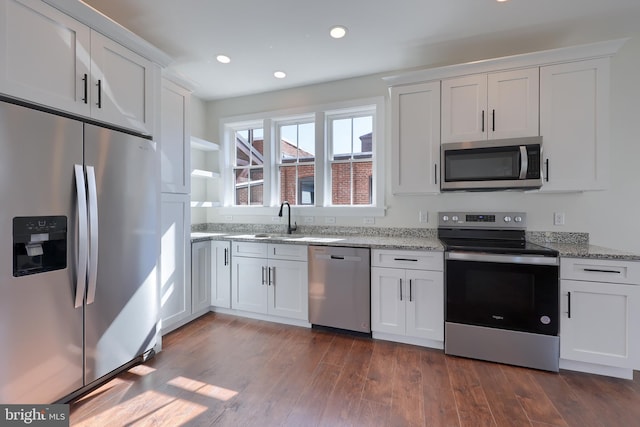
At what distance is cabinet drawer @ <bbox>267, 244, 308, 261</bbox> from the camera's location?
113 inches

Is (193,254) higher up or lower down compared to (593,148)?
lower down

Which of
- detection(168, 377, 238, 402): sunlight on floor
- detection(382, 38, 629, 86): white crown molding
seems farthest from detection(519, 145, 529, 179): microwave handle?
detection(168, 377, 238, 402): sunlight on floor

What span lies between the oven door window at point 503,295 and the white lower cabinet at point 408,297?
0.12 metres

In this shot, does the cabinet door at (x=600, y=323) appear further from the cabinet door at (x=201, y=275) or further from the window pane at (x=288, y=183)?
the cabinet door at (x=201, y=275)

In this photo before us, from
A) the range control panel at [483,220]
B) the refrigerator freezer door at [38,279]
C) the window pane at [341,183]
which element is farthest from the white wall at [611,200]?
the refrigerator freezer door at [38,279]

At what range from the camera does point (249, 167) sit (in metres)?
3.97

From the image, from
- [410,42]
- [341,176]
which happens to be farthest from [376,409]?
[410,42]

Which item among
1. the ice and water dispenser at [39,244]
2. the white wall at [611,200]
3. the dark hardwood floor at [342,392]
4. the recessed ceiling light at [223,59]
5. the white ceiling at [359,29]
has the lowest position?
the dark hardwood floor at [342,392]

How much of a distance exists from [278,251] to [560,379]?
8.19ft

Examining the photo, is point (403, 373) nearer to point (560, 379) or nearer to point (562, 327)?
point (560, 379)

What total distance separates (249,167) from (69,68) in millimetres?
2308

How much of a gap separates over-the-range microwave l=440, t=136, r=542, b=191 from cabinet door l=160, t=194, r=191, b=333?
2.53 m

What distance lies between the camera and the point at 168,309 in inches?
104

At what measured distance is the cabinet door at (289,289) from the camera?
2.88 m
